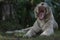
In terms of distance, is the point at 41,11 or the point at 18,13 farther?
the point at 18,13

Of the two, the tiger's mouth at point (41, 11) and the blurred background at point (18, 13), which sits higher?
the tiger's mouth at point (41, 11)

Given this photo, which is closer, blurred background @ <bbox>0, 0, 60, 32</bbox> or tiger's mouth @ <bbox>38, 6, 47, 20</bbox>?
tiger's mouth @ <bbox>38, 6, 47, 20</bbox>

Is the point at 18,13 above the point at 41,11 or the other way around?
the other way around

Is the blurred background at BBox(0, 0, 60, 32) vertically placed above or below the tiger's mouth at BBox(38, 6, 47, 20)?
below

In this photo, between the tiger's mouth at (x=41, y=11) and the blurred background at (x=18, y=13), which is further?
the blurred background at (x=18, y=13)

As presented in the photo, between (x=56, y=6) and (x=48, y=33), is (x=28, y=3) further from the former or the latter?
(x=48, y=33)

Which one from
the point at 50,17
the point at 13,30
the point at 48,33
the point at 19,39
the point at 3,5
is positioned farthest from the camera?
the point at 3,5

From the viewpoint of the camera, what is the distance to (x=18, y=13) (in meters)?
8.64

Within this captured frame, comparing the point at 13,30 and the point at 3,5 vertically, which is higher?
the point at 3,5

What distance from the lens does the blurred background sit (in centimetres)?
814

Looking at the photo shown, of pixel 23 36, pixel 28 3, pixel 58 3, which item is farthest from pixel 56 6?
pixel 23 36

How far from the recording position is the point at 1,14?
8.34 m

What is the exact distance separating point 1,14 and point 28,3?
3.33ft

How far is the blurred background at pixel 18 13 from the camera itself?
26.7 ft
